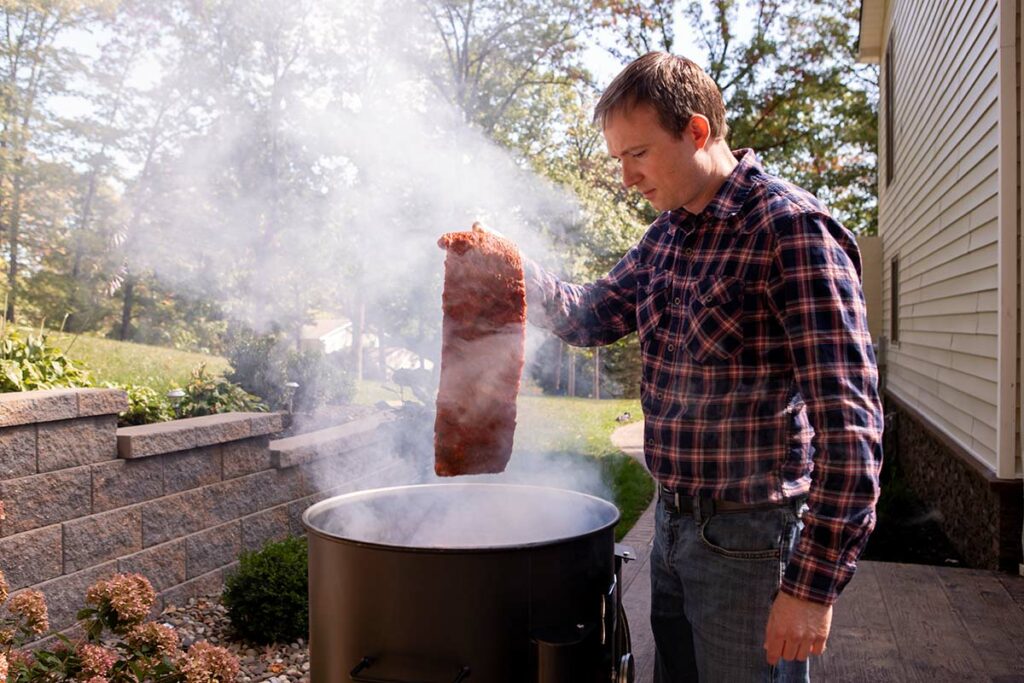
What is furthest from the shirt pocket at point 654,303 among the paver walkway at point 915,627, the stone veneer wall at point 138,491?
the stone veneer wall at point 138,491

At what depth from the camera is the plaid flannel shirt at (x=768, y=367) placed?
1.42 meters

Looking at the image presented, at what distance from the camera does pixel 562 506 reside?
2.28 metres

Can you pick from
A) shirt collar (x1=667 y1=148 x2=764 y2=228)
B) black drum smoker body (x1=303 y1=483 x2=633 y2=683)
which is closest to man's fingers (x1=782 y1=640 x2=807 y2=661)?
black drum smoker body (x1=303 y1=483 x2=633 y2=683)

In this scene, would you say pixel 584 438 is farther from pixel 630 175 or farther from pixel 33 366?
pixel 630 175

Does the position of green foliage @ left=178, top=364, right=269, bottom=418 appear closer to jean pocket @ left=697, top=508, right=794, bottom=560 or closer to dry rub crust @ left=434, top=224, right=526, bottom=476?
dry rub crust @ left=434, top=224, right=526, bottom=476

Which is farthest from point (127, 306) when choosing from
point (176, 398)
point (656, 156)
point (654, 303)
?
point (656, 156)

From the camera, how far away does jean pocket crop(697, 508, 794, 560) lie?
1626 mm

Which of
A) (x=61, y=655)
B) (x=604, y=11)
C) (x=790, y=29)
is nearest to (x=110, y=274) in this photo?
(x=61, y=655)

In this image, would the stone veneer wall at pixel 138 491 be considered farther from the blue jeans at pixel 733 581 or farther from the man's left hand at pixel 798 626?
the man's left hand at pixel 798 626

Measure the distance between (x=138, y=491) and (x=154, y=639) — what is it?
151cm

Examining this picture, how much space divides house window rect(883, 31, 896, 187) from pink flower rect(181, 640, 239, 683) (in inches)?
332

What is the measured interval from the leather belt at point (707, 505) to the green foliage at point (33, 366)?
10.3 ft

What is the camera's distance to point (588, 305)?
6.95ft

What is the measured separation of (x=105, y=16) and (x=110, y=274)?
9.19 feet
